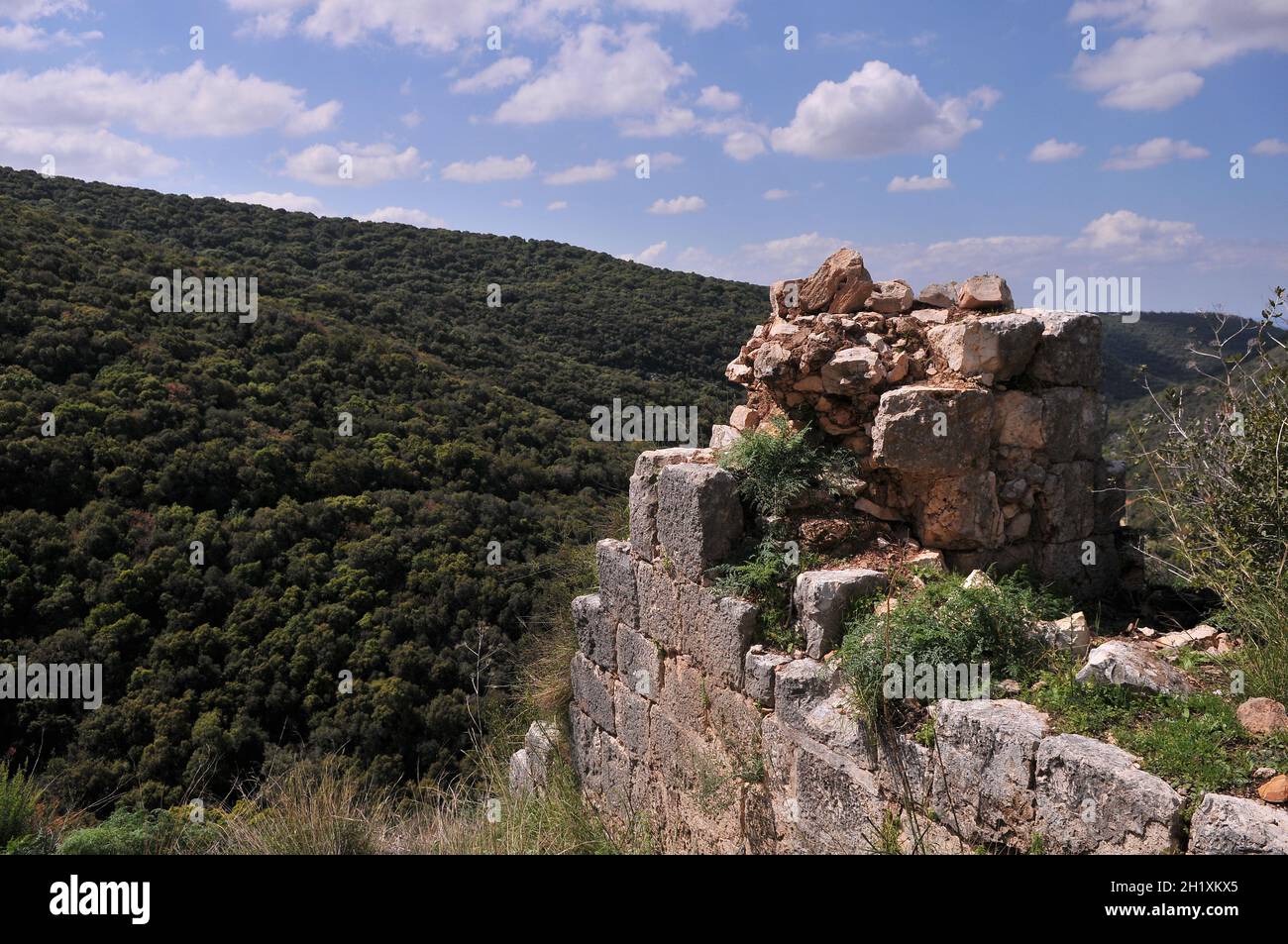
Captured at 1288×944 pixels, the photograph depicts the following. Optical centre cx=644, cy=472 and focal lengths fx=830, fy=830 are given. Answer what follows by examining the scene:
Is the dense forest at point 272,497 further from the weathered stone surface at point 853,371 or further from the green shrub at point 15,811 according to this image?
the weathered stone surface at point 853,371

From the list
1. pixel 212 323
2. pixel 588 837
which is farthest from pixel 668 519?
pixel 212 323

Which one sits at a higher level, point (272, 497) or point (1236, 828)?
point (272, 497)

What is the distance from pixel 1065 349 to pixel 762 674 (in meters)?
2.36

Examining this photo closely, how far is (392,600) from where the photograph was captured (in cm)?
1247

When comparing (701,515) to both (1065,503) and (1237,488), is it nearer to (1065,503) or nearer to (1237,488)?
(1065,503)

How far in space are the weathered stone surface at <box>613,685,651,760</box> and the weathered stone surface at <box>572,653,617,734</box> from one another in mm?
83

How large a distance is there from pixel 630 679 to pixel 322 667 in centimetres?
735

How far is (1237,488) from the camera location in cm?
370

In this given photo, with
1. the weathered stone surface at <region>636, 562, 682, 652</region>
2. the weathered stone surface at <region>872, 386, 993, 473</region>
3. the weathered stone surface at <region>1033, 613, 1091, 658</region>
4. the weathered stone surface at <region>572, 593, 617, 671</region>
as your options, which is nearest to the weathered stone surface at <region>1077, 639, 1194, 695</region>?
the weathered stone surface at <region>1033, 613, 1091, 658</region>

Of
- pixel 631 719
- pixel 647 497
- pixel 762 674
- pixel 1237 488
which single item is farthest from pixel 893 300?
pixel 631 719

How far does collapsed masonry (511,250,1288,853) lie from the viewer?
3314 millimetres

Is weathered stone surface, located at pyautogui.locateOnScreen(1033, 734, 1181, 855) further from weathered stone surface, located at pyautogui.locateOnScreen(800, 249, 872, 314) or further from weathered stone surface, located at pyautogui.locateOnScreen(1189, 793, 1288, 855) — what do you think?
weathered stone surface, located at pyautogui.locateOnScreen(800, 249, 872, 314)

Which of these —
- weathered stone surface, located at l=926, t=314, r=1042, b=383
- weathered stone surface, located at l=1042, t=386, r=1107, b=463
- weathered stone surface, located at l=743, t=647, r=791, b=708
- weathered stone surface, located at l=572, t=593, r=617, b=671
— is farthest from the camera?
weathered stone surface, located at l=572, t=593, r=617, b=671
